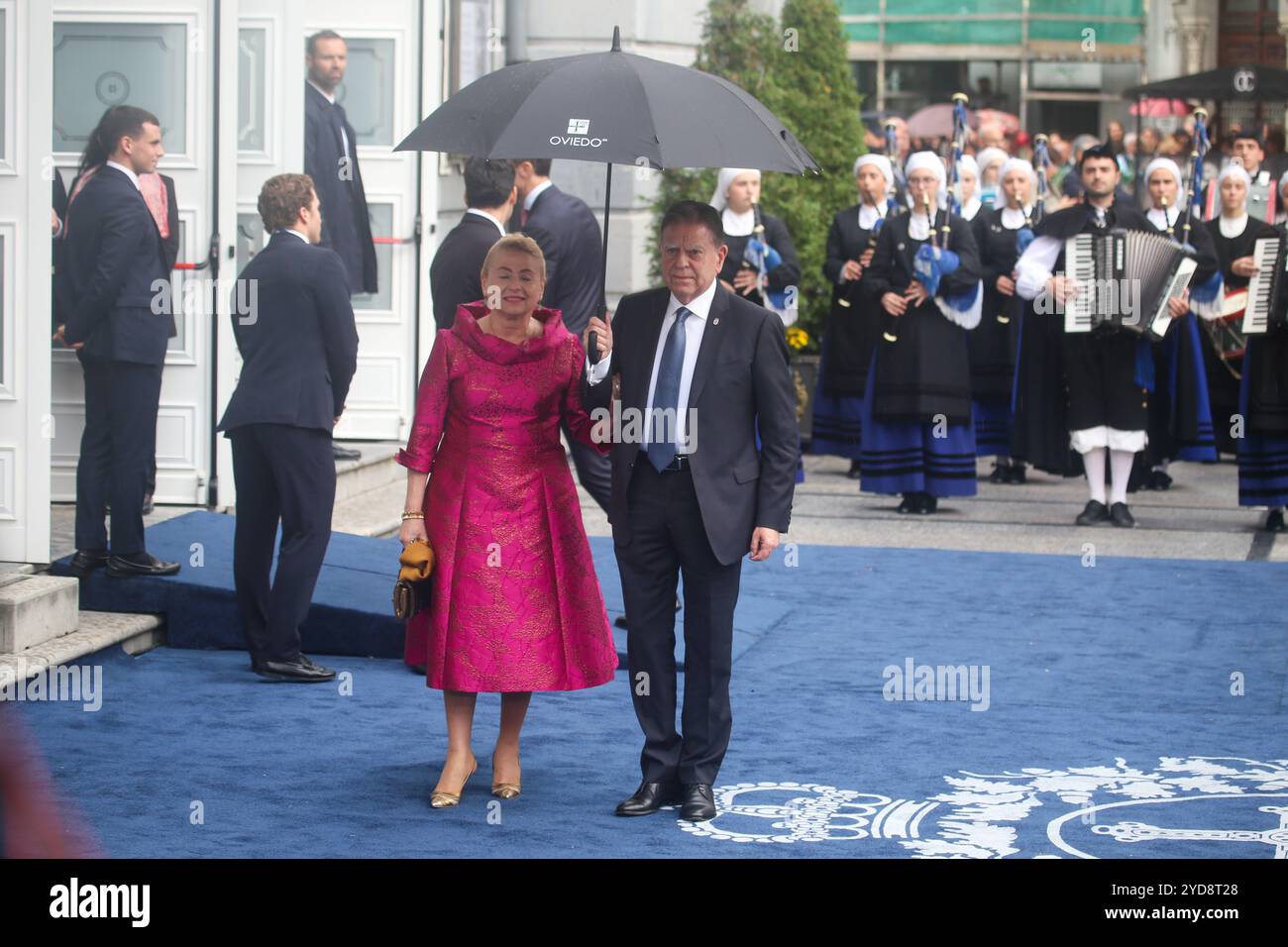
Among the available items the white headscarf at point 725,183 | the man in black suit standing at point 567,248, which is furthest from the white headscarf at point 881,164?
the man in black suit standing at point 567,248

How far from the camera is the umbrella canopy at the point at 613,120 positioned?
547 cm

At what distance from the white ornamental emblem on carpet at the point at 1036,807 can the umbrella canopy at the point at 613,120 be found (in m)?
1.78

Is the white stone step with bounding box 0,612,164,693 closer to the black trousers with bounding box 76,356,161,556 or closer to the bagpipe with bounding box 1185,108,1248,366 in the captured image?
the black trousers with bounding box 76,356,161,556

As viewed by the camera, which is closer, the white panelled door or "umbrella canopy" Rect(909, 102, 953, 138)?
the white panelled door

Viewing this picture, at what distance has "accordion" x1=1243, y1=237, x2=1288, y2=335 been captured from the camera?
11219 millimetres

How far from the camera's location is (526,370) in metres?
5.99

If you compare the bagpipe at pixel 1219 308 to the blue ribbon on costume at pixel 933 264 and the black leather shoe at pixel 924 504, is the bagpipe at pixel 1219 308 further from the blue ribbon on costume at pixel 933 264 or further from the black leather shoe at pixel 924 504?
the black leather shoe at pixel 924 504

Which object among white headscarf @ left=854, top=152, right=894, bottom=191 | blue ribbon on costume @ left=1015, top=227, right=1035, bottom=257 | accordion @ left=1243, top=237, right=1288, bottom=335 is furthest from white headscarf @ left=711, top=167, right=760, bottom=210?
accordion @ left=1243, top=237, right=1288, bottom=335

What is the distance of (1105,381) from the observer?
11484 millimetres

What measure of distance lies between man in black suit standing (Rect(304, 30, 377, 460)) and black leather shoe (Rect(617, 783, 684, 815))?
5.66 meters

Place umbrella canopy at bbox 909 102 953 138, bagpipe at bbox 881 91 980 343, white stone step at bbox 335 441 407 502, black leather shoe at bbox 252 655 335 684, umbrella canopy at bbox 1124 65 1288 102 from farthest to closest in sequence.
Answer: umbrella canopy at bbox 909 102 953 138
umbrella canopy at bbox 1124 65 1288 102
bagpipe at bbox 881 91 980 343
white stone step at bbox 335 441 407 502
black leather shoe at bbox 252 655 335 684

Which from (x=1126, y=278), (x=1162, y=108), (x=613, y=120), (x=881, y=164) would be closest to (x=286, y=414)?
(x=613, y=120)

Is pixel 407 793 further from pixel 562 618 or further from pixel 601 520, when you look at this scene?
pixel 601 520
